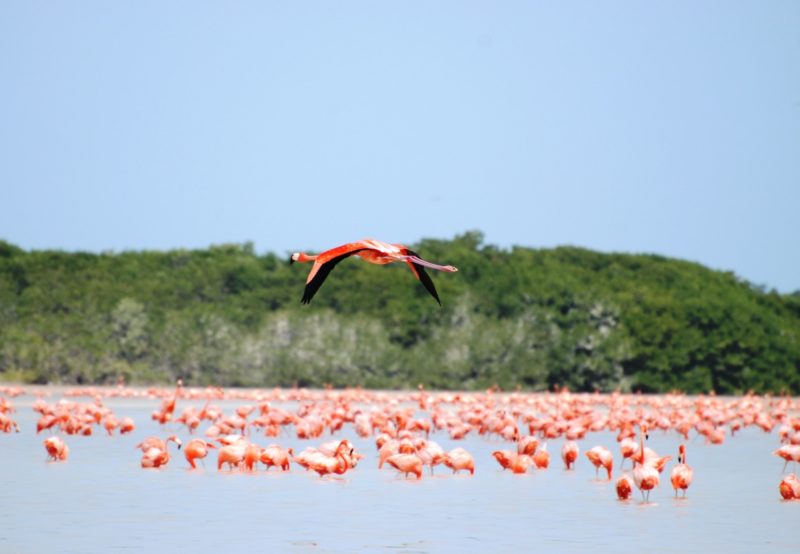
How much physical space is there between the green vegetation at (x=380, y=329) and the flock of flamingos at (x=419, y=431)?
11.4 metres

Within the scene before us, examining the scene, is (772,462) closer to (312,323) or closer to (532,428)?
(532,428)

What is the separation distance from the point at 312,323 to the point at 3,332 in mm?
11243

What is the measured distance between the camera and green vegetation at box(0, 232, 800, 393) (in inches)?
1857

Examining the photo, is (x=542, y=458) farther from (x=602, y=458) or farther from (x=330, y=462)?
(x=330, y=462)

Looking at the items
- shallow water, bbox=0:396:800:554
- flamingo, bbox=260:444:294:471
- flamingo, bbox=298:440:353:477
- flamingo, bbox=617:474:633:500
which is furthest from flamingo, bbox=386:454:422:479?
flamingo, bbox=617:474:633:500

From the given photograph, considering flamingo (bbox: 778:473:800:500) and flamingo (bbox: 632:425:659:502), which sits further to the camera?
flamingo (bbox: 778:473:800:500)

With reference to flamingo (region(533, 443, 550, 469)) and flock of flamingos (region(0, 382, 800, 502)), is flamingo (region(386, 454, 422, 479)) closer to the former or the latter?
flock of flamingos (region(0, 382, 800, 502))

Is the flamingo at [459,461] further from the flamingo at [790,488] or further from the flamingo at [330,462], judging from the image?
the flamingo at [790,488]

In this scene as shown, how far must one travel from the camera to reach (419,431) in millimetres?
25844

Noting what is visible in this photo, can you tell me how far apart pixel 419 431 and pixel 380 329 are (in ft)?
74.1

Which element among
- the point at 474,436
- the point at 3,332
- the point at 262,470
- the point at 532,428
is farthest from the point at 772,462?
the point at 3,332

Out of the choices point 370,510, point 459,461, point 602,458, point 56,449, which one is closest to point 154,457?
point 56,449

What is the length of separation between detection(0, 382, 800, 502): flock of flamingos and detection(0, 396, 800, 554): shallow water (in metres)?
0.25

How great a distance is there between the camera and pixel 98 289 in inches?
2136
